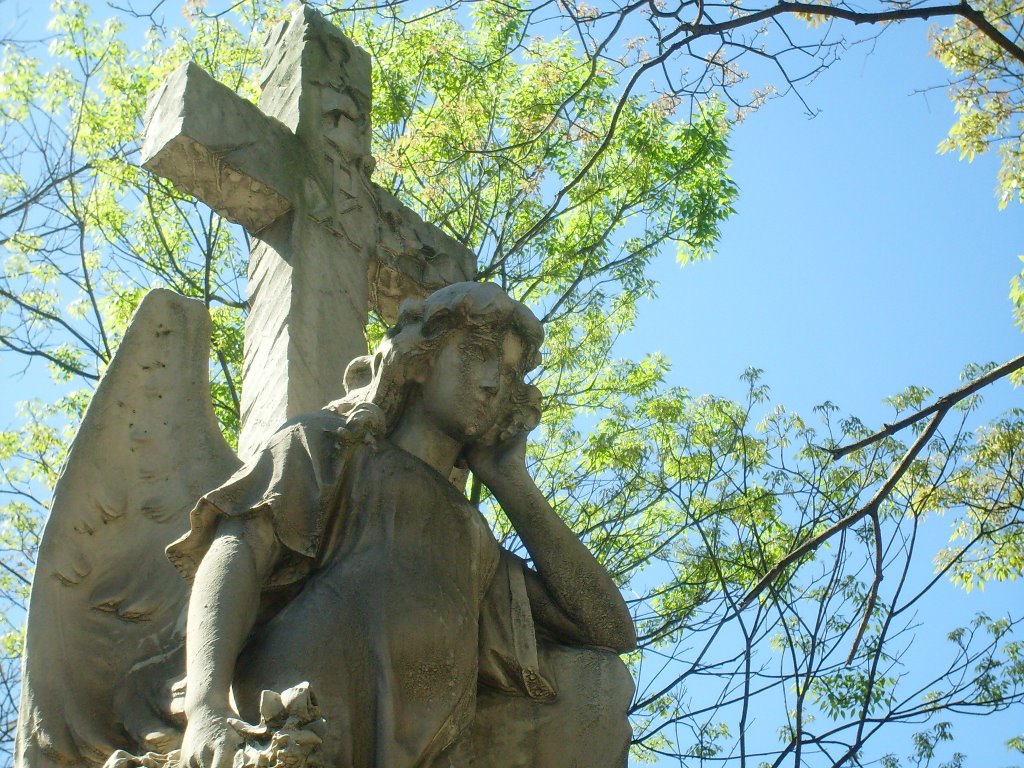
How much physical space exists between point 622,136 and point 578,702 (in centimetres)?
769

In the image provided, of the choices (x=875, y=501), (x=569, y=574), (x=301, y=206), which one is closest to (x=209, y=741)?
(x=569, y=574)

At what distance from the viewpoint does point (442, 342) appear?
179 inches

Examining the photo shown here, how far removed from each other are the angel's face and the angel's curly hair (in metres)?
0.02

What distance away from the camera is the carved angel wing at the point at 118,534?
4188 mm

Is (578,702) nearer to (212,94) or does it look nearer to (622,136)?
(212,94)

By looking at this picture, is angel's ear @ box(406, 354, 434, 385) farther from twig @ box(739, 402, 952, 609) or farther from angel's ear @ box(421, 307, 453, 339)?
twig @ box(739, 402, 952, 609)

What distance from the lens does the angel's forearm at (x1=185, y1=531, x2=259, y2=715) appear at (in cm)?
365

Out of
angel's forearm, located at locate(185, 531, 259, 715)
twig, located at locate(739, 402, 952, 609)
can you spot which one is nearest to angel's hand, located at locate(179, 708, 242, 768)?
angel's forearm, located at locate(185, 531, 259, 715)

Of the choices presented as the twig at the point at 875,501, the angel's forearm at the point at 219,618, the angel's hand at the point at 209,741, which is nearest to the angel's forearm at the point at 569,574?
the angel's forearm at the point at 219,618

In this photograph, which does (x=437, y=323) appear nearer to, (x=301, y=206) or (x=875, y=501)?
(x=301, y=206)

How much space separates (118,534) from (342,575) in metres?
0.81

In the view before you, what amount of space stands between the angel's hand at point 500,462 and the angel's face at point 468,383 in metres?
0.07

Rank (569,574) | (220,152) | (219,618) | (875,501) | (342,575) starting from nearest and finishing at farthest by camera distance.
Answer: (219,618), (342,575), (569,574), (220,152), (875,501)

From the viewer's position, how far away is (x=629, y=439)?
34.8 ft
